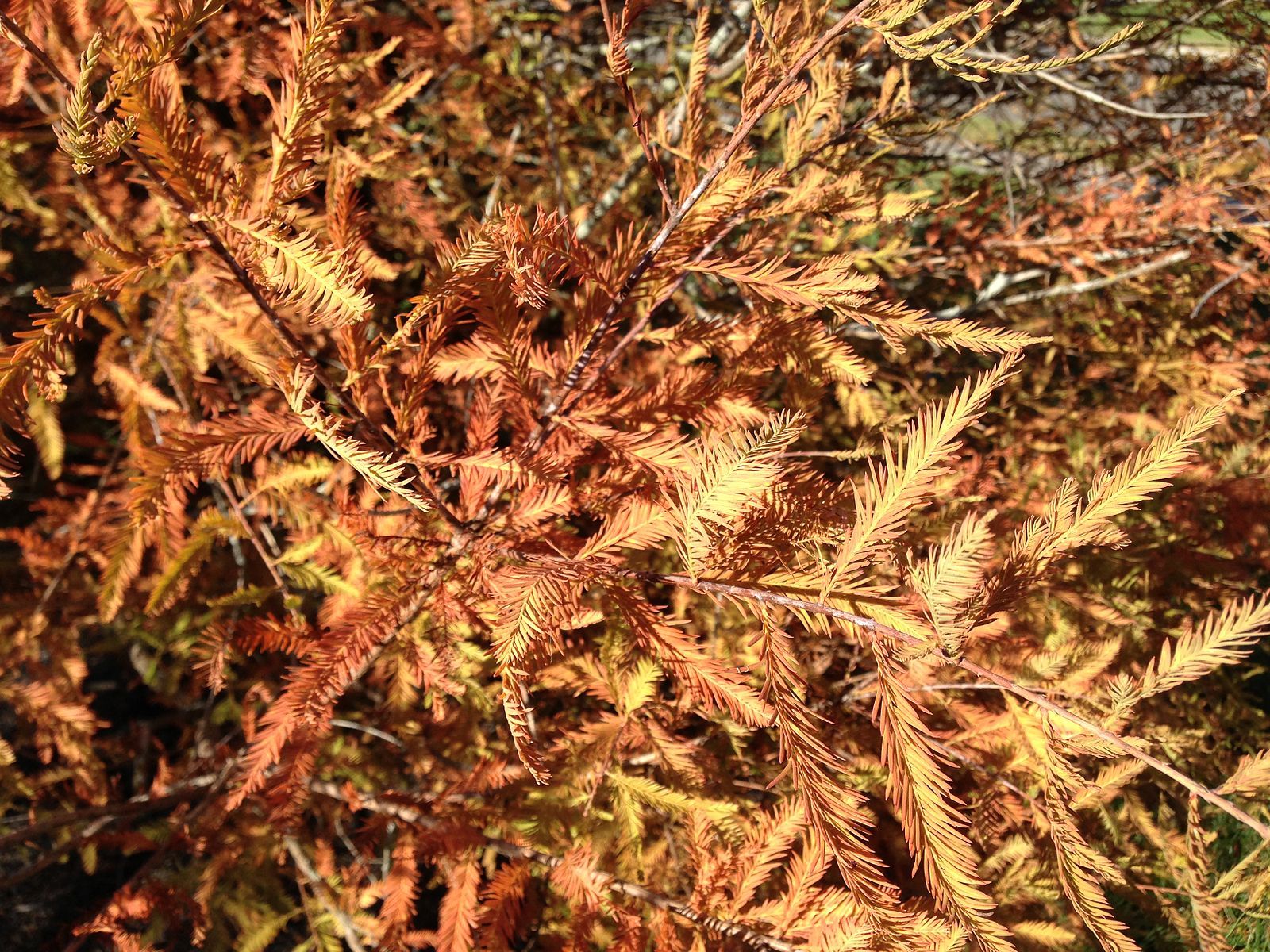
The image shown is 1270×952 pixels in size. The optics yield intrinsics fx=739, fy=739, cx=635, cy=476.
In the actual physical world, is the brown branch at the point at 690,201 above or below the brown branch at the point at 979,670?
above

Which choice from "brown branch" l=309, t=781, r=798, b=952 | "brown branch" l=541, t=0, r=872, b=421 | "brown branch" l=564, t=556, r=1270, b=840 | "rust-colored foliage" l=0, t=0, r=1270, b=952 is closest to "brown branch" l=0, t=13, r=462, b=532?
"rust-colored foliage" l=0, t=0, r=1270, b=952

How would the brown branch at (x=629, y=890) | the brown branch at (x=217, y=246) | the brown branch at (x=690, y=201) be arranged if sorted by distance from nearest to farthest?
the brown branch at (x=217, y=246) < the brown branch at (x=690, y=201) < the brown branch at (x=629, y=890)

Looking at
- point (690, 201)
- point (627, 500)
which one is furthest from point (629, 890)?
point (690, 201)

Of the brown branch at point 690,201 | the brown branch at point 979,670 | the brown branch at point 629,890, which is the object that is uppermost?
the brown branch at point 690,201

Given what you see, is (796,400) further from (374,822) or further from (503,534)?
(374,822)

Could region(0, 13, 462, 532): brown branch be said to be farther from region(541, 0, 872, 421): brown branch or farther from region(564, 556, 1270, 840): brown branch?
region(564, 556, 1270, 840): brown branch

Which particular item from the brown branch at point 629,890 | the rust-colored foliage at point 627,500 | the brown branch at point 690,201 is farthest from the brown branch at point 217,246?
the brown branch at point 629,890

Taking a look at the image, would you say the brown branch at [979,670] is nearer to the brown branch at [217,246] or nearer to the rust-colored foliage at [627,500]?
the rust-colored foliage at [627,500]
